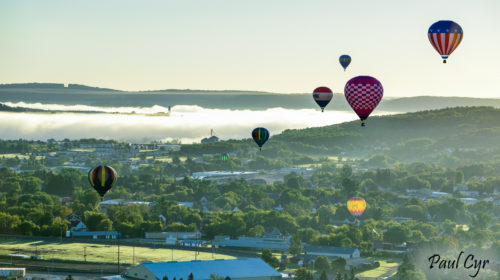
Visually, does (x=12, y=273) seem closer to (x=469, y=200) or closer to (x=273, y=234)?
(x=273, y=234)

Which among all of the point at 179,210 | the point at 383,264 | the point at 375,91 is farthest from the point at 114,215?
the point at 375,91

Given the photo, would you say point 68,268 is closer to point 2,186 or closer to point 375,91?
point 375,91

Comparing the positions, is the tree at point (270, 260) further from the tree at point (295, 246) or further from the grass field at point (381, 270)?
the tree at point (295, 246)

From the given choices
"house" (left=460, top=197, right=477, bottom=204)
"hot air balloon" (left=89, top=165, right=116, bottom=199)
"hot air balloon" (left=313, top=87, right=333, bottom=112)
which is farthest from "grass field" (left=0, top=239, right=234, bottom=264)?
"house" (left=460, top=197, right=477, bottom=204)

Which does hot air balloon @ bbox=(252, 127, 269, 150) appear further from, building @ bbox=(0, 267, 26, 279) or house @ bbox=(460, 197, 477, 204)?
building @ bbox=(0, 267, 26, 279)

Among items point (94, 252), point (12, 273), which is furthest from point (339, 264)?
point (12, 273)
